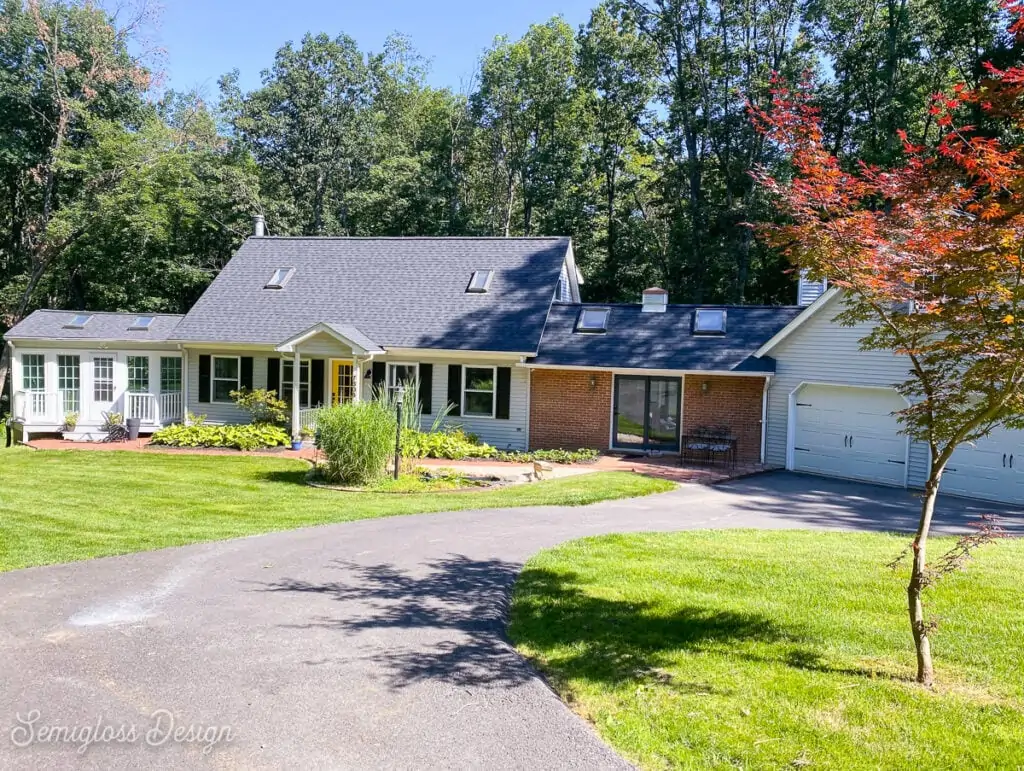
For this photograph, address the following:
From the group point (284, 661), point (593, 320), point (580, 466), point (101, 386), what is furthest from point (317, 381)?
point (284, 661)

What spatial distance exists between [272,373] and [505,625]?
15.9 m

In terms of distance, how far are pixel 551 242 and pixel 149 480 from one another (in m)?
13.2

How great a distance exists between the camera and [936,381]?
211 inches

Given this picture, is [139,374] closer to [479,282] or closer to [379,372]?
[379,372]

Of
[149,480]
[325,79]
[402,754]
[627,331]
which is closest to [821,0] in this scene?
[627,331]

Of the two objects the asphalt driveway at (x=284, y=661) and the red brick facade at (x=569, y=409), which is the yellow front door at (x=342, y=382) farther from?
the asphalt driveway at (x=284, y=661)

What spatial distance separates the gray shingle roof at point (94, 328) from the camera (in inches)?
787

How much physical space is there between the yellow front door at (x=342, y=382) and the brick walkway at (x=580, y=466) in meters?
2.19

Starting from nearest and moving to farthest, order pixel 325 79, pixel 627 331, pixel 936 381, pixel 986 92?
pixel 986 92 < pixel 936 381 < pixel 627 331 < pixel 325 79

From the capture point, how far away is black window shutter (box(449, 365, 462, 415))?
19438 mm

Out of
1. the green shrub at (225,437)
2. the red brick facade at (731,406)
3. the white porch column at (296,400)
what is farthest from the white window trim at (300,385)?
the red brick facade at (731,406)

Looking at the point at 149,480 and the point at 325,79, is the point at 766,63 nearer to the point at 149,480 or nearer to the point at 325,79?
the point at 325,79

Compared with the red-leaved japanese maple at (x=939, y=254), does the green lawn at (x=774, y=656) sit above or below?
below

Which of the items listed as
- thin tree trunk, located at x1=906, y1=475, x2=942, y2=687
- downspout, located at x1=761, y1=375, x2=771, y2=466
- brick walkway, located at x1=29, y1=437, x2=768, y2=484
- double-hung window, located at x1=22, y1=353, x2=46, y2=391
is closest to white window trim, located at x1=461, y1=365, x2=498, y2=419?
brick walkway, located at x1=29, y1=437, x2=768, y2=484
